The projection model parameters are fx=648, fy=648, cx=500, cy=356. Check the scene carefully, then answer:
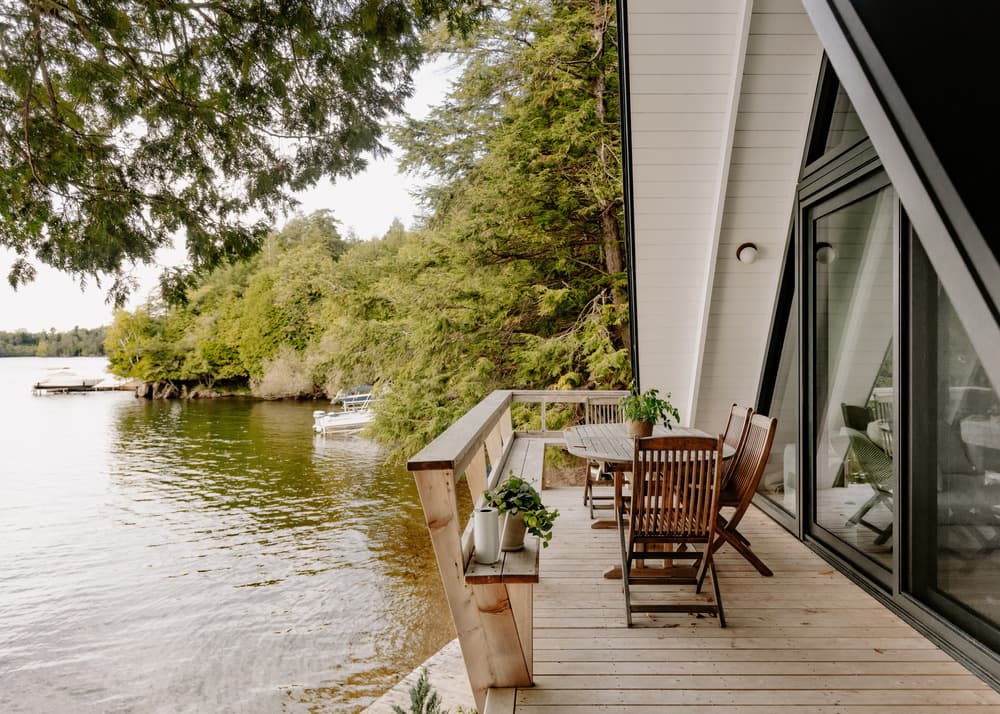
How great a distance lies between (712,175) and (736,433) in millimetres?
1701

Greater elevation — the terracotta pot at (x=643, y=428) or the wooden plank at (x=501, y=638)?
the terracotta pot at (x=643, y=428)

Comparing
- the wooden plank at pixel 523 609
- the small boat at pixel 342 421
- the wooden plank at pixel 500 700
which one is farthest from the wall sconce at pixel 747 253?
the small boat at pixel 342 421

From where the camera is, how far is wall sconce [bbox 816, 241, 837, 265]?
376 centimetres

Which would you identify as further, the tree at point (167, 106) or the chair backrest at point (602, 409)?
the chair backrest at point (602, 409)

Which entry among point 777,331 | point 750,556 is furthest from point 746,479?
point 777,331

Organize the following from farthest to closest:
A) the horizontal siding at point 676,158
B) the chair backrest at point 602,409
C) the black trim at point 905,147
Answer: the chair backrest at point 602,409 < the horizontal siding at point 676,158 < the black trim at point 905,147

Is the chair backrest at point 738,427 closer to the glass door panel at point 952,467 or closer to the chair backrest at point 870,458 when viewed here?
the chair backrest at point 870,458

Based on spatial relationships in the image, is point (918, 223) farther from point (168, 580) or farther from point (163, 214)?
point (168, 580)

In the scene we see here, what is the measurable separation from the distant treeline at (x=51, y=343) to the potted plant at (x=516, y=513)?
55.3 ft

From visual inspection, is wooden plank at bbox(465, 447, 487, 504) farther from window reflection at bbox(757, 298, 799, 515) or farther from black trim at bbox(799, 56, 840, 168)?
black trim at bbox(799, 56, 840, 168)

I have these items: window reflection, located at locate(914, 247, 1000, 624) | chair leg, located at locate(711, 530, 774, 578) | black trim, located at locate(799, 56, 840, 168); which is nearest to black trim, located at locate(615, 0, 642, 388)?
black trim, located at locate(799, 56, 840, 168)

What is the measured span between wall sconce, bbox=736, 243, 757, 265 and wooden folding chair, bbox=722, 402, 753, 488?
1026 mm

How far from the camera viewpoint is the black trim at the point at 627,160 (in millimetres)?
3711

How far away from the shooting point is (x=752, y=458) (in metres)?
3.49
